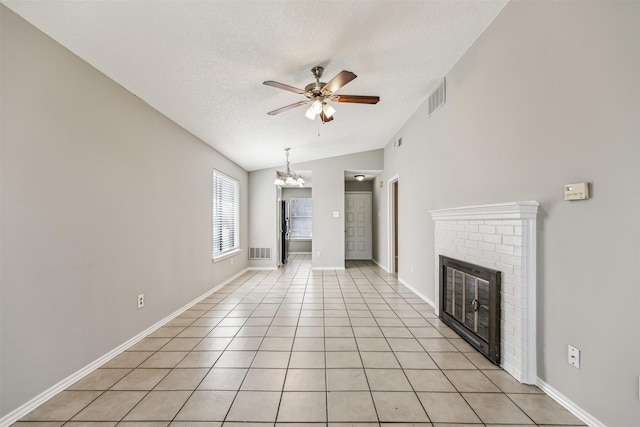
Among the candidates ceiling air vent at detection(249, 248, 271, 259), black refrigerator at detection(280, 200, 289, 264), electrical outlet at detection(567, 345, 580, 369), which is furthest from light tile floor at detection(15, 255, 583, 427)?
black refrigerator at detection(280, 200, 289, 264)

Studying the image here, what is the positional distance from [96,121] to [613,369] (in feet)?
12.6

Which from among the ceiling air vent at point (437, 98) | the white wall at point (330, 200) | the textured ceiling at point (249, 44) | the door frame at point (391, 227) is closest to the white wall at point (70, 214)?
the textured ceiling at point (249, 44)

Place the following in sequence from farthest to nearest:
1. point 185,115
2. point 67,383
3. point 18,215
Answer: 1. point 185,115
2. point 67,383
3. point 18,215

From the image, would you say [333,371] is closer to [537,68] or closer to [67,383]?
[67,383]

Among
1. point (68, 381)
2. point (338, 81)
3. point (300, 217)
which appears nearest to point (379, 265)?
point (300, 217)

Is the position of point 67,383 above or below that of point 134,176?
below

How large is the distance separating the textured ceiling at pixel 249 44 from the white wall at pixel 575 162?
59cm

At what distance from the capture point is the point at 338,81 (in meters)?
2.25

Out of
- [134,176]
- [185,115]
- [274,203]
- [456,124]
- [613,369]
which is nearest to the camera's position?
[613,369]

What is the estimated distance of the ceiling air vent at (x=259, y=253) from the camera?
6.34 metres

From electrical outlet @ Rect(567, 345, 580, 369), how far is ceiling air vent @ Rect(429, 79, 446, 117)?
267 centimetres

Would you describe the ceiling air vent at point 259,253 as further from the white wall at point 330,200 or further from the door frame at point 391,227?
the door frame at point 391,227

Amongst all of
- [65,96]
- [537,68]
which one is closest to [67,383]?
[65,96]

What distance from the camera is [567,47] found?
1.59m
